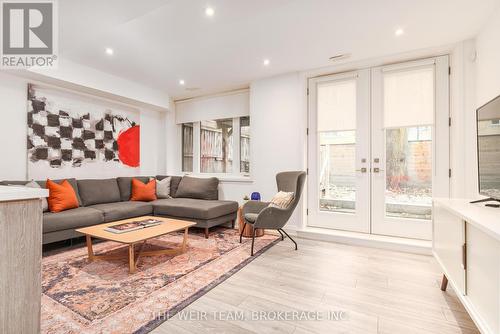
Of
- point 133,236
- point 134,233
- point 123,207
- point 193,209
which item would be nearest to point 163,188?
point 123,207

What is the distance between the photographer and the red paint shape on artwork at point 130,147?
4602 millimetres

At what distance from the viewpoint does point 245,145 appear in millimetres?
4727

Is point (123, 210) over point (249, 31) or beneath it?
beneath

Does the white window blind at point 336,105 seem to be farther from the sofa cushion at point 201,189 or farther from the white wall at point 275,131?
the sofa cushion at point 201,189

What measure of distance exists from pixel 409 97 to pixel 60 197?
4785 millimetres

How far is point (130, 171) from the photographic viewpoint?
15.7 feet

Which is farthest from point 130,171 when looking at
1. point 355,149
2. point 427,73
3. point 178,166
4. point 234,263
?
point 427,73

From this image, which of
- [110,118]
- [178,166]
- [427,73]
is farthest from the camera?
[178,166]

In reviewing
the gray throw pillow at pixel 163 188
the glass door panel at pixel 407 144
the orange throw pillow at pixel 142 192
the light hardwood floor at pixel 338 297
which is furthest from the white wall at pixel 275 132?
the orange throw pillow at pixel 142 192

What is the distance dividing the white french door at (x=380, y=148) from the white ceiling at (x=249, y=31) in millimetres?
435

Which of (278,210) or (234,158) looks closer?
(278,210)

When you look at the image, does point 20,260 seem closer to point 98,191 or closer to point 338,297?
point 338,297

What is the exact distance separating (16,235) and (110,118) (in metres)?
3.97

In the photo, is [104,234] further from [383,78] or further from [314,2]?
[383,78]
